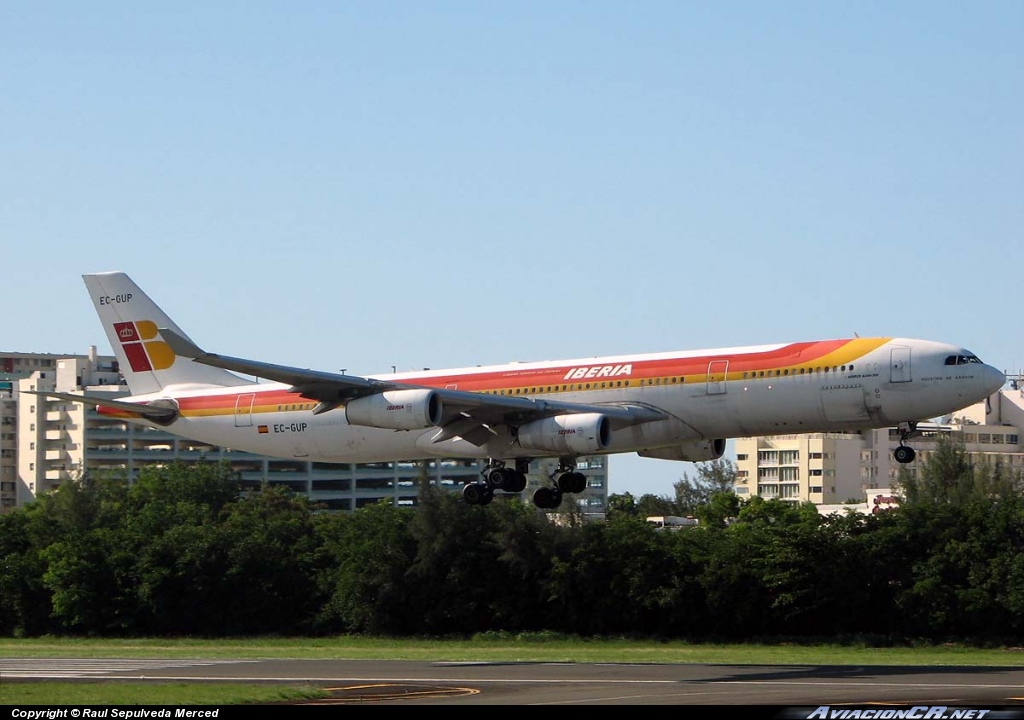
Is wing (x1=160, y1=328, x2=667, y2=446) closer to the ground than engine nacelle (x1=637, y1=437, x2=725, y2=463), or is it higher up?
higher up

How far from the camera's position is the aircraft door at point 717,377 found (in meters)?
52.6

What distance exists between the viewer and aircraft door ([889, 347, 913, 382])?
50.8 metres

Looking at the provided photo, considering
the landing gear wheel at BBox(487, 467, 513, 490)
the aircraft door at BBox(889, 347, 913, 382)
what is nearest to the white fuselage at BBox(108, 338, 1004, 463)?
the aircraft door at BBox(889, 347, 913, 382)

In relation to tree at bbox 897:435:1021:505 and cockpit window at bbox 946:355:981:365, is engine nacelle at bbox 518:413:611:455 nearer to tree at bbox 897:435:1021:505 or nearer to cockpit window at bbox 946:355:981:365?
cockpit window at bbox 946:355:981:365

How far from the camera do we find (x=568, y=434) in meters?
53.5

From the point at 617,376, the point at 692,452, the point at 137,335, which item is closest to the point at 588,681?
the point at 617,376

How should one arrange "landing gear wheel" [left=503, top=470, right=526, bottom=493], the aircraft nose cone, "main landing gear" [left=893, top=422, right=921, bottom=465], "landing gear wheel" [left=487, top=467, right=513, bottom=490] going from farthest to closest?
"landing gear wheel" [left=487, top=467, right=513, bottom=490] → "landing gear wheel" [left=503, top=470, right=526, bottom=493] → "main landing gear" [left=893, top=422, right=921, bottom=465] → the aircraft nose cone

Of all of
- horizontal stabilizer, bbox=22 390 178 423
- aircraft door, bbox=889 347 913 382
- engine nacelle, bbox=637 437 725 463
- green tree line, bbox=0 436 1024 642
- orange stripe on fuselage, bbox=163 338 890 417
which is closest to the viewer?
aircraft door, bbox=889 347 913 382

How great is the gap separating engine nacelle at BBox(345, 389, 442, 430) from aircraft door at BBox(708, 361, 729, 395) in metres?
9.39

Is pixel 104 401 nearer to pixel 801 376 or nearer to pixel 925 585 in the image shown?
pixel 801 376

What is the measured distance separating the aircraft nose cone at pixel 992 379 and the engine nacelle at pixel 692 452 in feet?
32.5

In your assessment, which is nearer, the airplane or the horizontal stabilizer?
the airplane

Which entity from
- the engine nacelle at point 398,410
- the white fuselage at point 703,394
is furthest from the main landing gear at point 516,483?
the engine nacelle at point 398,410
